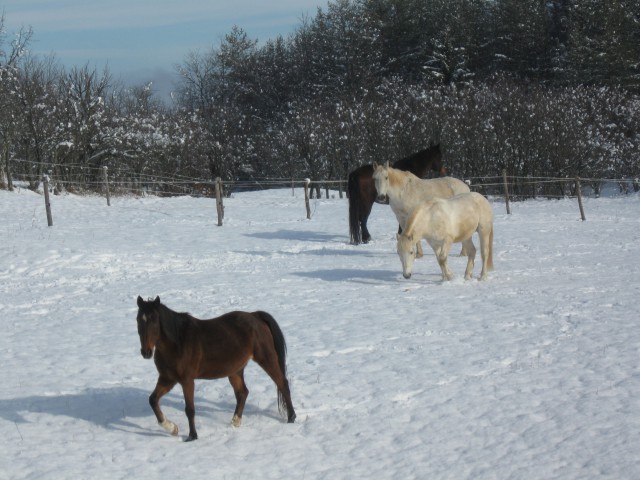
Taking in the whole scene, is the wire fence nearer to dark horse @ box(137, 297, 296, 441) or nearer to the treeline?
the treeline

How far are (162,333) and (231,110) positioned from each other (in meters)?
49.3

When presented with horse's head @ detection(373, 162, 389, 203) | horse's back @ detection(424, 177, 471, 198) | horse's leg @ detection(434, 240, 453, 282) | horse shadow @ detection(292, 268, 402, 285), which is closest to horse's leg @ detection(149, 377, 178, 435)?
horse's leg @ detection(434, 240, 453, 282)

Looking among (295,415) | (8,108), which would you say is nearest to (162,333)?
(295,415)

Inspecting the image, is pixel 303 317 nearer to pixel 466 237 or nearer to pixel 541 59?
pixel 466 237

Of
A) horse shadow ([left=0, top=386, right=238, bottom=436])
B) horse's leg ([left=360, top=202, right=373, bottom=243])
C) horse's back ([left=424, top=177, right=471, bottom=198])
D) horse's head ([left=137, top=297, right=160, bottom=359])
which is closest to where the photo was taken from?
horse's head ([left=137, top=297, right=160, bottom=359])

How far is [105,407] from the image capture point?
707 centimetres

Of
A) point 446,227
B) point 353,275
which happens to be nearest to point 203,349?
point 446,227

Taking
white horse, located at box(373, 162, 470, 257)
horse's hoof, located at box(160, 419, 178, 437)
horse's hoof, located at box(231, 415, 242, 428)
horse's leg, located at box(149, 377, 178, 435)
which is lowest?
horse's hoof, located at box(231, 415, 242, 428)

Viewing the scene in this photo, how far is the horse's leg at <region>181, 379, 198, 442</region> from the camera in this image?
608 centimetres

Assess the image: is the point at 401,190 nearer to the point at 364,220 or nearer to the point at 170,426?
the point at 364,220

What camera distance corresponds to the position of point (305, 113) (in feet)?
151

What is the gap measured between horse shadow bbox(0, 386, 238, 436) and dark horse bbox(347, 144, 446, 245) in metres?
9.37

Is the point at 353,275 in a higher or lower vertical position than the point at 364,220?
lower

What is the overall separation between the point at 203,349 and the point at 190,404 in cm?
43
